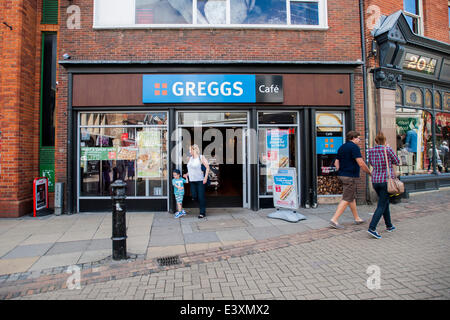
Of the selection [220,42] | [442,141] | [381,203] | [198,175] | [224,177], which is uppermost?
[220,42]

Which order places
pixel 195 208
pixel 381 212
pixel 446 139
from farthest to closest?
pixel 446 139, pixel 195 208, pixel 381 212

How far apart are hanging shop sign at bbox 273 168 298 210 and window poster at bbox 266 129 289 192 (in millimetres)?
1382

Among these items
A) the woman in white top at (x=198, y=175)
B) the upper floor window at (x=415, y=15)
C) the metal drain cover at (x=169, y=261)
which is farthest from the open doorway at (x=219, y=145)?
the upper floor window at (x=415, y=15)

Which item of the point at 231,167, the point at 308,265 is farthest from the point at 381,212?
the point at 231,167

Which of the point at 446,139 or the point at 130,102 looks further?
the point at 446,139

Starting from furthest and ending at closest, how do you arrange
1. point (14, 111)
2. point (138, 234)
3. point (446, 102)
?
1. point (446, 102)
2. point (14, 111)
3. point (138, 234)

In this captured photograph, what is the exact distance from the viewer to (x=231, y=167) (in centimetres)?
1098

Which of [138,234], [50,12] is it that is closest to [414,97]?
[138,234]

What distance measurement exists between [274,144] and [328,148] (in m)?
1.66

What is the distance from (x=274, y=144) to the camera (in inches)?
320

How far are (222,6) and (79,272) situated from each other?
8039 millimetres

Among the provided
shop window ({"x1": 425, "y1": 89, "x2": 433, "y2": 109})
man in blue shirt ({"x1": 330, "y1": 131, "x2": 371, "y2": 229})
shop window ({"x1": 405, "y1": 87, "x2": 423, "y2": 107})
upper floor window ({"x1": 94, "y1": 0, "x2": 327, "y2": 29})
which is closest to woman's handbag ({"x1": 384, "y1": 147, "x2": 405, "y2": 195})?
man in blue shirt ({"x1": 330, "y1": 131, "x2": 371, "y2": 229})

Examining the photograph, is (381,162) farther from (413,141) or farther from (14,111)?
(14,111)
